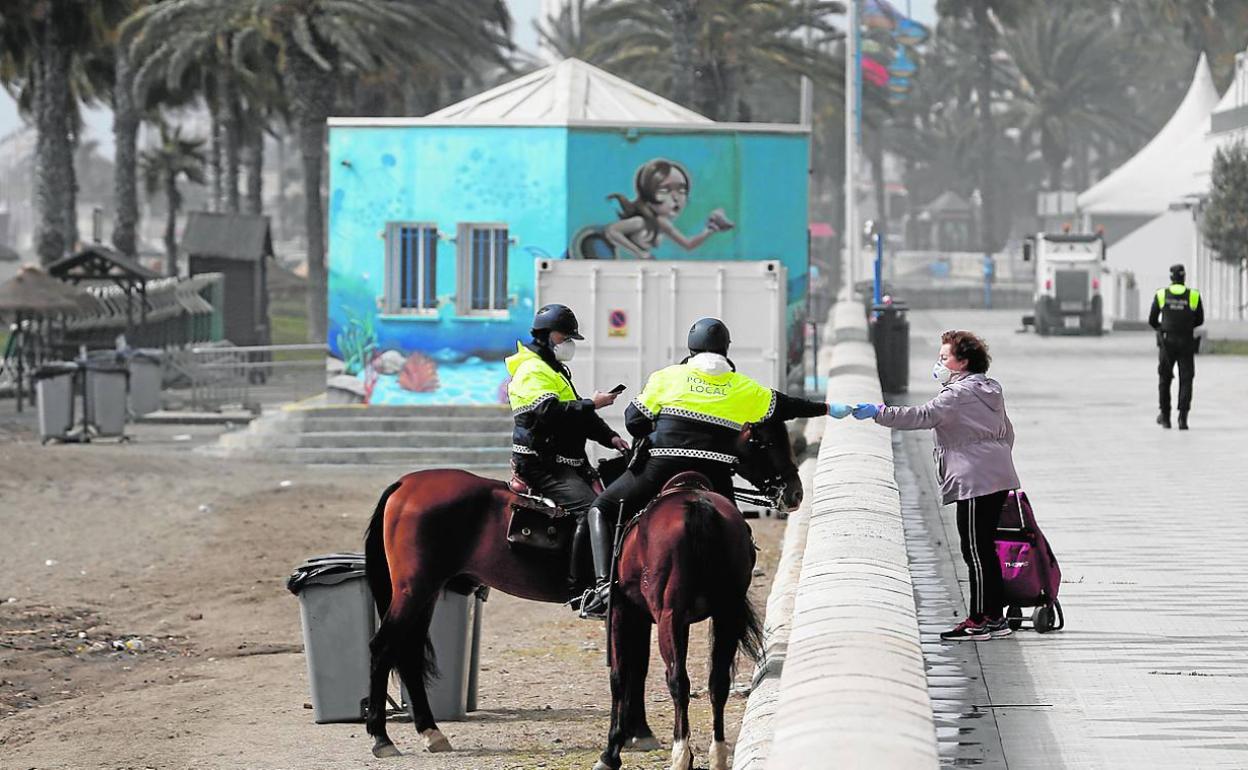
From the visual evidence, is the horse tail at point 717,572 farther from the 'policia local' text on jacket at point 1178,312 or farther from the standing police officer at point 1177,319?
the 'policia local' text on jacket at point 1178,312

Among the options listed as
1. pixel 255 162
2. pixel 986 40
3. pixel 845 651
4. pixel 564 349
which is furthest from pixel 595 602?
pixel 986 40

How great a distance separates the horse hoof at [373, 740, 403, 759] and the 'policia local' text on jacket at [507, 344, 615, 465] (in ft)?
5.31

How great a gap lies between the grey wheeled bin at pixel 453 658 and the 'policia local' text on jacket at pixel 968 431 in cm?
260

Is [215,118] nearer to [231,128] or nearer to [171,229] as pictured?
[231,128]

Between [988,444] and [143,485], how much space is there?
15474 millimetres

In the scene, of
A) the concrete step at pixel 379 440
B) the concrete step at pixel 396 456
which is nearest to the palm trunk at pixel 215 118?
the concrete step at pixel 379 440

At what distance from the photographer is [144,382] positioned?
3406 centimetres

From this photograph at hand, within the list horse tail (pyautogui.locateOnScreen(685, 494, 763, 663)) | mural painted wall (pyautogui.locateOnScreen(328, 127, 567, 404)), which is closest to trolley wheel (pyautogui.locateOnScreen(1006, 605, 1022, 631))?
horse tail (pyautogui.locateOnScreen(685, 494, 763, 663))

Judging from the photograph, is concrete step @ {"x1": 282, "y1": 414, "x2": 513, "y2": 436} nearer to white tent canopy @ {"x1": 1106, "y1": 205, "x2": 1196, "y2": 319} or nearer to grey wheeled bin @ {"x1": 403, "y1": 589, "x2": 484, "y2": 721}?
grey wheeled bin @ {"x1": 403, "y1": 589, "x2": 484, "y2": 721}

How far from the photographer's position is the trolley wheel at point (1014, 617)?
1125cm

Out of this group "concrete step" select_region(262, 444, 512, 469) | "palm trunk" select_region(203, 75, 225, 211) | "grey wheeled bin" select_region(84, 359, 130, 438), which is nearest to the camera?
"concrete step" select_region(262, 444, 512, 469)

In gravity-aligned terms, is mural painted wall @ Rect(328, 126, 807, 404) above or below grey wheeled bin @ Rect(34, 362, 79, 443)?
above

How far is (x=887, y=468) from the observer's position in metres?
14.7

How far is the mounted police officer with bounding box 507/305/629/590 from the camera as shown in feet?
34.6
